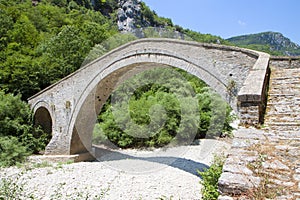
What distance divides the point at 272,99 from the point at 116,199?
14.9 feet

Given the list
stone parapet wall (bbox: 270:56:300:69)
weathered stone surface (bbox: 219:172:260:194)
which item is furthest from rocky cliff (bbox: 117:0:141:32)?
weathered stone surface (bbox: 219:172:260:194)

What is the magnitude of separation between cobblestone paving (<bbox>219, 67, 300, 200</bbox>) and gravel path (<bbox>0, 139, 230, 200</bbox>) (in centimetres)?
348

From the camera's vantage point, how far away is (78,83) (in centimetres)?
1043

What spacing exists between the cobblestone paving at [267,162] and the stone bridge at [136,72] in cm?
35

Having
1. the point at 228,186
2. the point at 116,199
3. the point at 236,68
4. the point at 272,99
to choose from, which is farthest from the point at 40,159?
the point at 228,186

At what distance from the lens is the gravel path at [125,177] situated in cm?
653

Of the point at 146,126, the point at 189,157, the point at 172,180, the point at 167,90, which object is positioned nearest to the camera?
the point at 172,180

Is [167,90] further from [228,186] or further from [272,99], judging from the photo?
[228,186]

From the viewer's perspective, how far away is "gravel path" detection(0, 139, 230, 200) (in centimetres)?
653

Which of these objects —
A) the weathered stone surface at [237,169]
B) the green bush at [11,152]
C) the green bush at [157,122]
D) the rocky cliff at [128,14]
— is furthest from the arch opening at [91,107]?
the rocky cliff at [128,14]

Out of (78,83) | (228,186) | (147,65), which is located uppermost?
(147,65)

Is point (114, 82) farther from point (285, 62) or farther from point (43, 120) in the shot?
point (285, 62)

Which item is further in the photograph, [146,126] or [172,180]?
[146,126]

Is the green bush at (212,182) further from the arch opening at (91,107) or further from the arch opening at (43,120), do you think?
the arch opening at (43,120)
